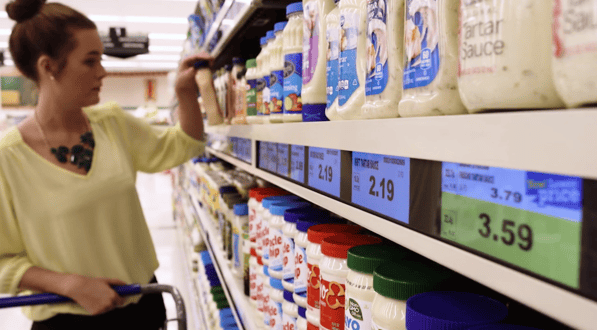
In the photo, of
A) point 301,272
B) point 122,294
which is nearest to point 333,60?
point 301,272

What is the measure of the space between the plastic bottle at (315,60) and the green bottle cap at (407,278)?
0.36m

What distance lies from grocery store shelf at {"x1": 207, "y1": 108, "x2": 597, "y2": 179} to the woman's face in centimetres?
133

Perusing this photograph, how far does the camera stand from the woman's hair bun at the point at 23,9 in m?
1.52

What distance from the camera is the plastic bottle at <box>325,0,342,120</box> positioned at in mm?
788

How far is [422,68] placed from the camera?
0.52 m

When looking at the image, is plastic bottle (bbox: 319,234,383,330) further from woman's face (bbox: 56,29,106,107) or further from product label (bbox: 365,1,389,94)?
woman's face (bbox: 56,29,106,107)

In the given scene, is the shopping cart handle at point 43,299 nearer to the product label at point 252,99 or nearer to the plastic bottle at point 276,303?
the plastic bottle at point 276,303

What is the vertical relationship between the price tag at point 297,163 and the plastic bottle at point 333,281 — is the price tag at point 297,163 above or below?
above

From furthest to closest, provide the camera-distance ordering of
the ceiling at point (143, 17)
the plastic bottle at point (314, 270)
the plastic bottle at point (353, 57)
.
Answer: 1. the ceiling at point (143, 17)
2. the plastic bottle at point (314, 270)
3. the plastic bottle at point (353, 57)

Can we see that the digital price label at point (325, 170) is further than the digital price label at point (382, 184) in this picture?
Yes

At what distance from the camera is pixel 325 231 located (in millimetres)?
916

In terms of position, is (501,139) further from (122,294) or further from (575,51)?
(122,294)

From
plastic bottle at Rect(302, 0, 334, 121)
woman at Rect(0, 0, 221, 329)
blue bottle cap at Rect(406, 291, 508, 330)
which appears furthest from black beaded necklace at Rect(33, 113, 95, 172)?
blue bottle cap at Rect(406, 291, 508, 330)

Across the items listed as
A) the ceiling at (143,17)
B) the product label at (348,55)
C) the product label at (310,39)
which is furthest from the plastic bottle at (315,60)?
the ceiling at (143,17)
